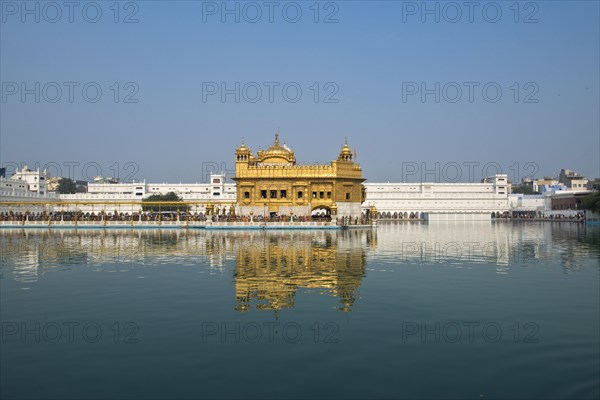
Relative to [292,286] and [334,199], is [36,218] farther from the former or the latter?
[292,286]

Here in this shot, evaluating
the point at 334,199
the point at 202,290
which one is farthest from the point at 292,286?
the point at 334,199

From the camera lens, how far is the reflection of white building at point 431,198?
131 m

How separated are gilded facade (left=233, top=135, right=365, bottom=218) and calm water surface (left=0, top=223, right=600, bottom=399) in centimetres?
4119

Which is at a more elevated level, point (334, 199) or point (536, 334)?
point (334, 199)

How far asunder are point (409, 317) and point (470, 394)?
5.02m

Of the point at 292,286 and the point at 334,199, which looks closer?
the point at 292,286

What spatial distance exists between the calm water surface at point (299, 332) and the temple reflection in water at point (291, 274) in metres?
0.09

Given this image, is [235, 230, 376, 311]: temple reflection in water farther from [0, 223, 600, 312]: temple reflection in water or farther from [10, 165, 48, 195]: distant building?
[10, 165, 48, 195]: distant building

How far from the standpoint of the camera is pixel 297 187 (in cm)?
6419

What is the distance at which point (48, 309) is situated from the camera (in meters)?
14.4

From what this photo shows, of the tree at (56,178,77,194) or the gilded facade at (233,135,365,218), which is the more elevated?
the tree at (56,178,77,194)

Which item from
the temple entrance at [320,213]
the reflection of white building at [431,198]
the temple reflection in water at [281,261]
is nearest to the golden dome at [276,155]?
the temple entrance at [320,213]

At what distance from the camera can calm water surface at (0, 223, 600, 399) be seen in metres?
8.84

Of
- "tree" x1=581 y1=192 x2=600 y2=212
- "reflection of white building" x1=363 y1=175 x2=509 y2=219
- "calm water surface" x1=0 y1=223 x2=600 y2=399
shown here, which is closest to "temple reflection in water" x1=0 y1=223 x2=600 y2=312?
"calm water surface" x1=0 y1=223 x2=600 y2=399
